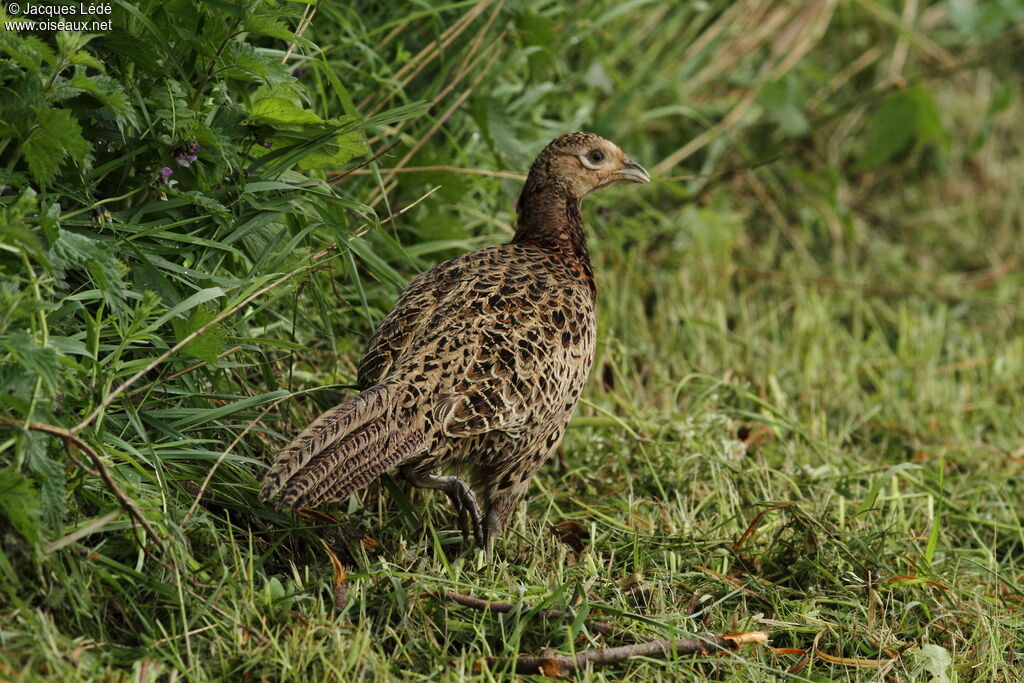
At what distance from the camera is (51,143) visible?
9.05 ft

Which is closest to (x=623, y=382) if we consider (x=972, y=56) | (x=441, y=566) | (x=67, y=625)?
(x=441, y=566)

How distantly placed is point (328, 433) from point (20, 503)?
27.9 inches

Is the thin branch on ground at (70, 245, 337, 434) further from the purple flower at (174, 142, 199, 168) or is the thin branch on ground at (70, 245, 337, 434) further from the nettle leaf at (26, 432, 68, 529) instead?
the purple flower at (174, 142, 199, 168)

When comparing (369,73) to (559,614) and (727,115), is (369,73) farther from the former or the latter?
(727,115)

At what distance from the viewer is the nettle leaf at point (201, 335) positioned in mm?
2904

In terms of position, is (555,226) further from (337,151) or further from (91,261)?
(91,261)

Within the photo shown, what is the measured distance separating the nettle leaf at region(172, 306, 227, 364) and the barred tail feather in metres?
0.33

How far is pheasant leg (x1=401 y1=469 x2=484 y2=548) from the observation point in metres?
3.15

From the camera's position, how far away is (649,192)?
5.62m

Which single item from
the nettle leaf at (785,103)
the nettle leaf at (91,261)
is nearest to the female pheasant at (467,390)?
the nettle leaf at (91,261)

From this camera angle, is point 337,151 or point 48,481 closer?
point 48,481

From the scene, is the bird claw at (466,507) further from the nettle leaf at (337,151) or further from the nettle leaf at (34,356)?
the nettle leaf at (34,356)

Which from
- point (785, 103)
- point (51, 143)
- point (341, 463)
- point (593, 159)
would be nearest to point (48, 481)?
point (341, 463)

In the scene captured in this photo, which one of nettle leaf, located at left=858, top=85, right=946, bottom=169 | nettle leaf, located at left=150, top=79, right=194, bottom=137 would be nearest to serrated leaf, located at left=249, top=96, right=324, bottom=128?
nettle leaf, located at left=150, top=79, right=194, bottom=137
